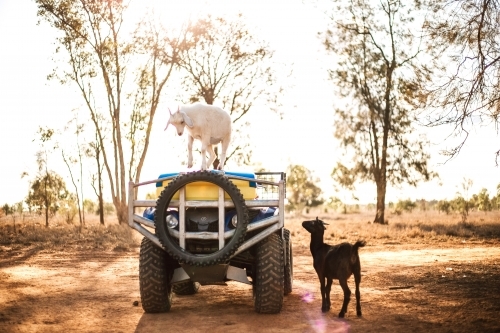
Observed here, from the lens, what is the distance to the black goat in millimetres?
8078

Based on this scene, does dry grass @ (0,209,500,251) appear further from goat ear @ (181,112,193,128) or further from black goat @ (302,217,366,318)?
black goat @ (302,217,366,318)

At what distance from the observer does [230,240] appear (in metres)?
7.90

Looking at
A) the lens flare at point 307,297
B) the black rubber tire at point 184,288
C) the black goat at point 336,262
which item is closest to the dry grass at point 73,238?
the black rubber tire at point 184,288

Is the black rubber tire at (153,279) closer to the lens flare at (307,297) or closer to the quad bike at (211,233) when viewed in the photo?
the quad bike at (211,233)

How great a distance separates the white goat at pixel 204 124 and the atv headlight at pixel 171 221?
2.91ft

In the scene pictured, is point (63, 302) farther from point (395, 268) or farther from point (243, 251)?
point (395, 268)

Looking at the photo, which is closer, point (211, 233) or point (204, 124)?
point (211, 233)

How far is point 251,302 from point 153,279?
2.05 meters

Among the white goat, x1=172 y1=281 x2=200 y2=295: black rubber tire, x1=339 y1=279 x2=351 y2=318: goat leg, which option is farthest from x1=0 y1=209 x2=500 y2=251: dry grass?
x1=339 y1=279 x2=351 y2=318: goat leg

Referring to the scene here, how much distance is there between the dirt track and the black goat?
28 centimetres

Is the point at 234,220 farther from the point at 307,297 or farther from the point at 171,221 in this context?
the point at 307,297

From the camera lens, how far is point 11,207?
1854 inches

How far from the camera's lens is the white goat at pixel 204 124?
28.5ft

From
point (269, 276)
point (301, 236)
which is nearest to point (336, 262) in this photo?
point (269, 276)
